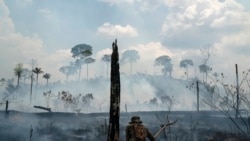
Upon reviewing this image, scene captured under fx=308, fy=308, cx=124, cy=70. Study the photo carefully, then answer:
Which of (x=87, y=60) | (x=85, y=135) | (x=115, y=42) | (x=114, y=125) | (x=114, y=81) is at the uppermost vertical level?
(x=87, y=60)

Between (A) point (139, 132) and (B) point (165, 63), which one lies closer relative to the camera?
(A) point (139, 132)

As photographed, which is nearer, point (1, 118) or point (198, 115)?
point (1, 118)

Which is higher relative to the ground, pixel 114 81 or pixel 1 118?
pixel 114 81

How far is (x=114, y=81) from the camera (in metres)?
9.52

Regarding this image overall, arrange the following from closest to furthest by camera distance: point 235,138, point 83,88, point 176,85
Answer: point 235,138
point 83,88
point 176,85

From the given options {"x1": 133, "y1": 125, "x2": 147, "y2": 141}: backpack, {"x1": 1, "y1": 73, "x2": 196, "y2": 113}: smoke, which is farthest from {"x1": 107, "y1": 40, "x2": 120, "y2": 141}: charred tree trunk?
{"x1": 1, "y1": 73, "x2": 196, "y2": 113}: smoke

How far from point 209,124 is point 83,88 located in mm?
72253

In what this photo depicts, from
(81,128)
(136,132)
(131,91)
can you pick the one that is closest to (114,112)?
(136,132)

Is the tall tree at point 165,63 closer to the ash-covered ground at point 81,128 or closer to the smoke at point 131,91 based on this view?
the smoke at point 131,91

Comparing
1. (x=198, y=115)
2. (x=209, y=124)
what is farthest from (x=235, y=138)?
(x=198, y=115)

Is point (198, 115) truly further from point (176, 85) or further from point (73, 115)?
point (176, 85)

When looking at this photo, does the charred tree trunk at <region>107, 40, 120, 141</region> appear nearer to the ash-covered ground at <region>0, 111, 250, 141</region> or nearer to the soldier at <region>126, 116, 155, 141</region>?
the soldier at <region>126, 116, 155, 141</region>

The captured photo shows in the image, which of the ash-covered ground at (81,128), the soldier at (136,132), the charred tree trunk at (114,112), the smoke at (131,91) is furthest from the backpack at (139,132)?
the smoke at (131,91)

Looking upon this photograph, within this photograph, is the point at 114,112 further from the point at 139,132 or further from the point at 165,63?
the point at 165,63
